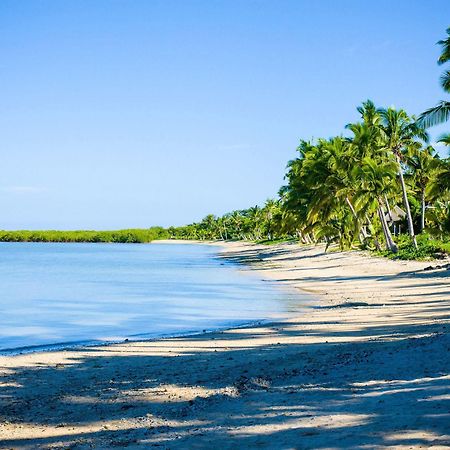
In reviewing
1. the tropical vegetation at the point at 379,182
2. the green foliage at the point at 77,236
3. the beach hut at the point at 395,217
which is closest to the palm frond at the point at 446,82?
the tropical vegetation at the point at 379,182

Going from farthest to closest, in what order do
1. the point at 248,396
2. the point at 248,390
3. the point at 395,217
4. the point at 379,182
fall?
the point at 395,217, the point at 379,182, the point at 248,390, the point at 248,396

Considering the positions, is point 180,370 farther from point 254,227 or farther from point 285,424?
point 254,227

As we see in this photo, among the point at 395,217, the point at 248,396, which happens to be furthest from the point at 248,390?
the point at 395,217

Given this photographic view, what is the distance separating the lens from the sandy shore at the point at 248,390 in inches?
228

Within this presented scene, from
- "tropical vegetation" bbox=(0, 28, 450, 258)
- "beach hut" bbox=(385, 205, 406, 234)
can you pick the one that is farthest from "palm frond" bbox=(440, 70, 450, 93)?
"beach hut" bbox=(385, 205, 406, 234)

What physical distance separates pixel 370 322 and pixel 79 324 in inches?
352

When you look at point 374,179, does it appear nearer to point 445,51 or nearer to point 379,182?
point 379,182

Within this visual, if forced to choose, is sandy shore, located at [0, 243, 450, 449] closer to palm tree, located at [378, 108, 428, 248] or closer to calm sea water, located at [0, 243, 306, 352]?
calm sea water, located at [0, 243, 306, 352]

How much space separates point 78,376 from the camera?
9828 mm

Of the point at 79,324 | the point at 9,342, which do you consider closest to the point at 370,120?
the point at 79,324

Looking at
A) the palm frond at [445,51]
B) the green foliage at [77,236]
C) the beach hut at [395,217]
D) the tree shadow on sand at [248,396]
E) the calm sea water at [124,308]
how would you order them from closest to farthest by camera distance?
the tree shadow on sand at [248,396]
the calm sea water at [124,308]
the palm frond at [445,51]
the beach hut at [395,217]
the green foliage at [77,236]

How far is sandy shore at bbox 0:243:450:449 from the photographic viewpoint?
578 centimetres

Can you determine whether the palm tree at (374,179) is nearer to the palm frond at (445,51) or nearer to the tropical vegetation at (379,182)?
the tropical vegetation at (379,182)

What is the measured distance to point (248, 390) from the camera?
7906mm
